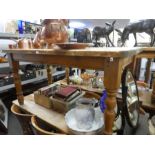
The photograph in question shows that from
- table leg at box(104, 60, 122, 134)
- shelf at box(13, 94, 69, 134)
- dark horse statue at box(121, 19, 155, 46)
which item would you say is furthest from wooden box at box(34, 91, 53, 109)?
dark horse statue at box(121, 19, 155, 46)

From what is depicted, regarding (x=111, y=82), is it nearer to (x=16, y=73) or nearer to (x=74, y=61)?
(x=74, y=61)

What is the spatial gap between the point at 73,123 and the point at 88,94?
0.53 m

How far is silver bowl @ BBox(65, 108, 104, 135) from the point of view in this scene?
0.80 meters

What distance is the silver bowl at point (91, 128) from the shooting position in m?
0.80

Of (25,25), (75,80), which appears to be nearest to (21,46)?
(75,80)

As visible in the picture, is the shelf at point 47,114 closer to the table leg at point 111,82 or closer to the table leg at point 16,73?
the table leg at point 16,73

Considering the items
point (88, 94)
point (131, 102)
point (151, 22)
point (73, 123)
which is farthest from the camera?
point (88, 94)

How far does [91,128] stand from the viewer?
84 cm

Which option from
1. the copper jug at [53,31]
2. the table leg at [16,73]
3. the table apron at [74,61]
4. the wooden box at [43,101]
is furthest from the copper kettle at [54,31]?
the wooden box at [43,101]

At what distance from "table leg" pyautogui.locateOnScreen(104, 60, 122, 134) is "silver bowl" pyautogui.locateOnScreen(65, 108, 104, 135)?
0.16 meters

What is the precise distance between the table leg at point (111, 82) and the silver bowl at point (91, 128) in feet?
0.53

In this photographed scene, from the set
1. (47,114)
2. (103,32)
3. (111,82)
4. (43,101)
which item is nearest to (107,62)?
(111,82)
